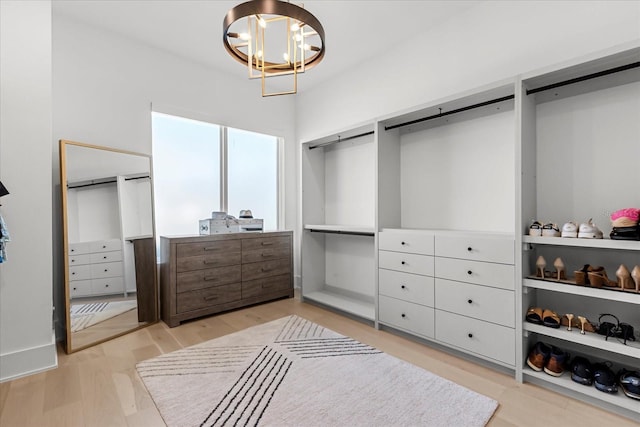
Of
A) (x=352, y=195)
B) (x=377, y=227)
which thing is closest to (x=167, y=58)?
(x=352, y=195)

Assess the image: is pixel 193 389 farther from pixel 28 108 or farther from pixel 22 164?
pixel 28 108

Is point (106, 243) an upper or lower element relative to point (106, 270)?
upper

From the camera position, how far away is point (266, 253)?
366cm

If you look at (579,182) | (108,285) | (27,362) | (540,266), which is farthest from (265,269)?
(579,182)

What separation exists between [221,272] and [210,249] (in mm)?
285

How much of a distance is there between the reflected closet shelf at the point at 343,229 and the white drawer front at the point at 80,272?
215cm

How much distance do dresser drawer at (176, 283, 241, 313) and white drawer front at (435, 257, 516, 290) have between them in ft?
7.07

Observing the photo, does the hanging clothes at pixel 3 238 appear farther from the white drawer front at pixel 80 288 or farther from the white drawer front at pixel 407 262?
the white drawer front at pixel 407 262

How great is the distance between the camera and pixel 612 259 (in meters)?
1.89

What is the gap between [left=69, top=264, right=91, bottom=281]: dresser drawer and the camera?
249 cm

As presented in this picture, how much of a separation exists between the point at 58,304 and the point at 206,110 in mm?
2448

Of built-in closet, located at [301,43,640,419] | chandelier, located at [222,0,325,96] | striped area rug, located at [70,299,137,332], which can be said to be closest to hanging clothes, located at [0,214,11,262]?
striped area rug, located at [70,299,137,332]

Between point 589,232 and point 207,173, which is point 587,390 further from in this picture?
point 207,173

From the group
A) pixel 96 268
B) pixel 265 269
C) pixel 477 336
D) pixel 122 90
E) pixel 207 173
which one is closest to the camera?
pixel 477 336
